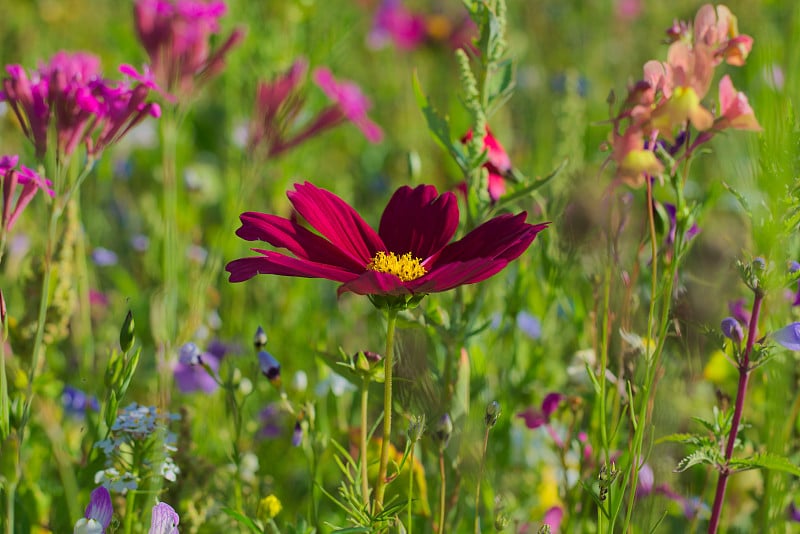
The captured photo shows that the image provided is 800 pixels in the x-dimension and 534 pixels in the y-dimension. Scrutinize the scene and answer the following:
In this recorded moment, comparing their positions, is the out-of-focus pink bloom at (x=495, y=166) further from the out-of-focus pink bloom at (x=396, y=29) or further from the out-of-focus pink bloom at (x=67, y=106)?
the out-of-focus pink bloom at (x=396, y=29)

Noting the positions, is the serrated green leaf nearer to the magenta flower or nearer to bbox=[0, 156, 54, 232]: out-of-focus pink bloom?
bbox=[0, 156, 54, 232]: out-of-focus pink bloom

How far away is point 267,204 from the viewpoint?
84.0 inches

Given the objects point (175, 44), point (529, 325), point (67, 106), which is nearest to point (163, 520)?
point (67, 106)

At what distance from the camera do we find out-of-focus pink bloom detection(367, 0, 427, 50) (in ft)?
10.2

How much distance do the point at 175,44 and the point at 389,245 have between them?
1.56 feet

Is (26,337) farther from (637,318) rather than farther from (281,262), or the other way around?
(637,318)

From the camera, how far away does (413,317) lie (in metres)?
0.99

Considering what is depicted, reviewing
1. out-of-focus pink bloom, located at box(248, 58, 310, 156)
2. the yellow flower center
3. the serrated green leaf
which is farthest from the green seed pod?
the serrated green leaf

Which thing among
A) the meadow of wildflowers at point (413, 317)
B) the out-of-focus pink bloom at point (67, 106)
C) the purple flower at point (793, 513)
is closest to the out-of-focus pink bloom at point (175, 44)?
the meadow of wildflowers at point (413, 317)

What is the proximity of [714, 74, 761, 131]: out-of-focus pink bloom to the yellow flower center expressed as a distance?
31 cm

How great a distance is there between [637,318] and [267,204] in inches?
43.6

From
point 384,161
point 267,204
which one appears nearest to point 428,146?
point 384,161

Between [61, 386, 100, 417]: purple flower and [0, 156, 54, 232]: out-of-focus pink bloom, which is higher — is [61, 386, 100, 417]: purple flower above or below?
below

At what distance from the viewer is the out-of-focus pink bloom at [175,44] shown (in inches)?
46.3
